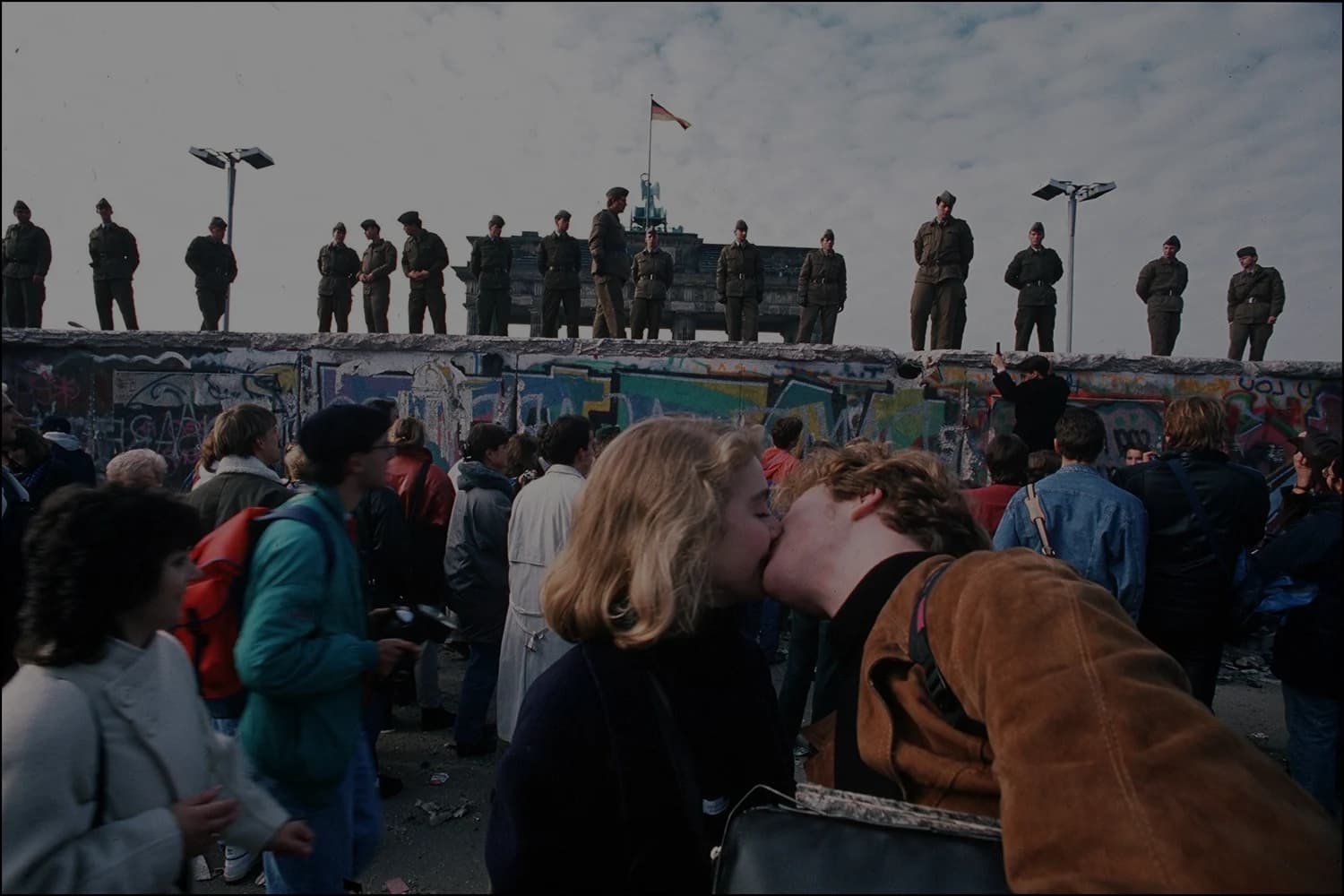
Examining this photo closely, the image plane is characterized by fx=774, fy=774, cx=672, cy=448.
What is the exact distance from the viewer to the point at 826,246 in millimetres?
11656

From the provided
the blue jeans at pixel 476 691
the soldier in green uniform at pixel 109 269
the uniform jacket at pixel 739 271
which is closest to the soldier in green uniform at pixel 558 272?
the uniform jacket at pixel 739 271

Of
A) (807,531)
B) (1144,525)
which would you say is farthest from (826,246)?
(807,531)

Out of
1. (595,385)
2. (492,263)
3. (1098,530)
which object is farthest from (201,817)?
(492,263)

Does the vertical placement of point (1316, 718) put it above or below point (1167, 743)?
below

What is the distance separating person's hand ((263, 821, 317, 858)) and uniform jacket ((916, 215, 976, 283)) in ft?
32.2

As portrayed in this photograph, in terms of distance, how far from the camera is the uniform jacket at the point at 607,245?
34.7ft

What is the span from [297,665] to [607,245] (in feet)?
29.8

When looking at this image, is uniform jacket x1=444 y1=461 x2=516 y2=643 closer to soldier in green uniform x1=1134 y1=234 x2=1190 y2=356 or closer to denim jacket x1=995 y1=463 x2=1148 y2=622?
denim jacket x1=995 y1=463 x2=1148 y2=622

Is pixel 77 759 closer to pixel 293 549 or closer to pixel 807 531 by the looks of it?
pixel 293 549

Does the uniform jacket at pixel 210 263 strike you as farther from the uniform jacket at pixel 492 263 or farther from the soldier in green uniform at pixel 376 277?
the uniform jacket at pixel 492 263

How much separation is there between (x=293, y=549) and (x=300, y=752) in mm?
605

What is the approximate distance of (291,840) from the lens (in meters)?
1.94

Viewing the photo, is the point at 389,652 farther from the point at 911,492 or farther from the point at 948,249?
the point at 948,249

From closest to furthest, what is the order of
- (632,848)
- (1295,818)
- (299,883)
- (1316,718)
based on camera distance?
(1295,818) < (632,848) < (299,883) < (1316,718)
